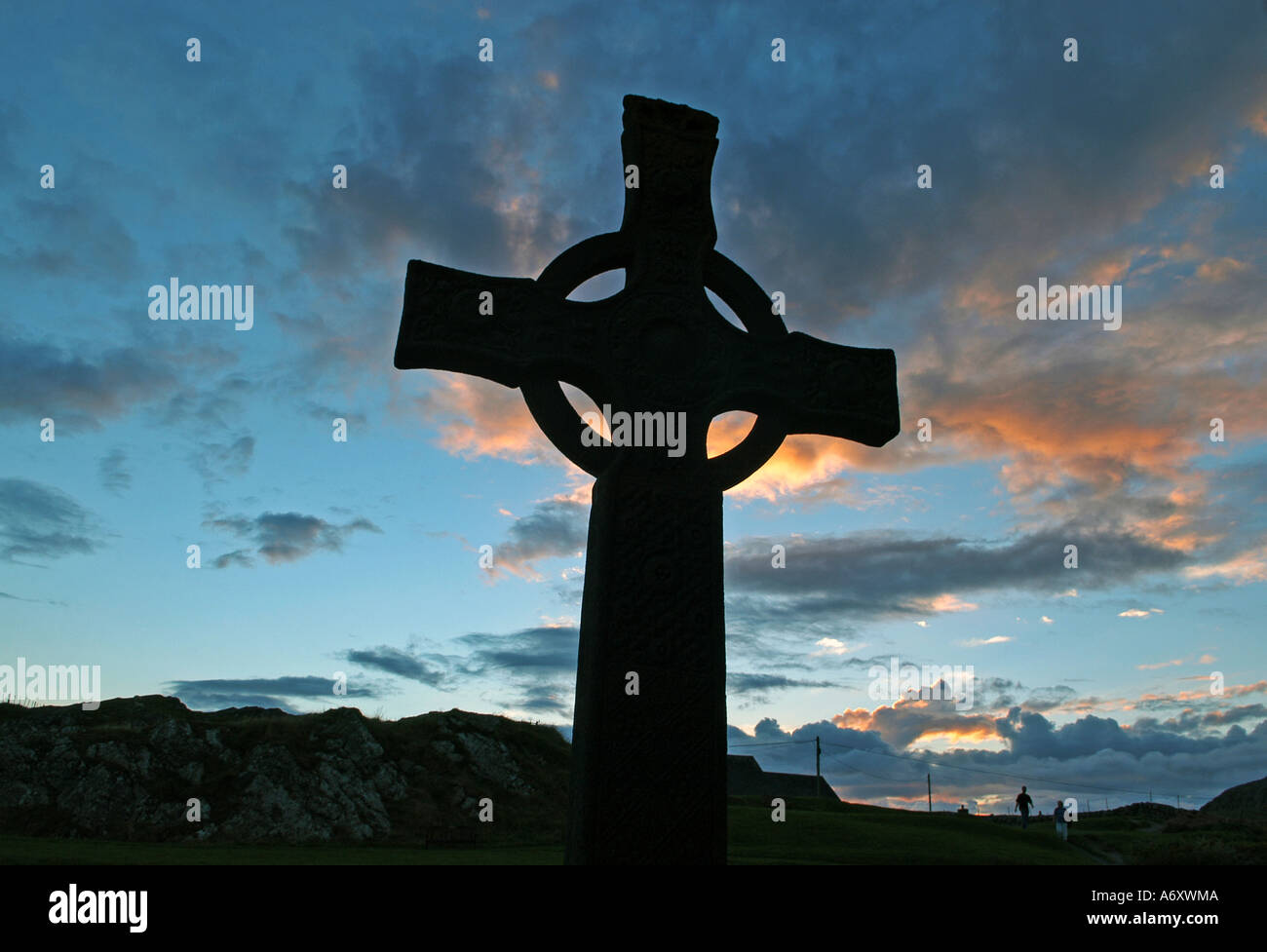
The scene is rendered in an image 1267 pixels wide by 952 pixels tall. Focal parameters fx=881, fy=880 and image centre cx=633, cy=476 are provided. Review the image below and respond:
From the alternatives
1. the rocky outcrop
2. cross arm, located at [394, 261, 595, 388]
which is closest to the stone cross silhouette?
cross arm, located at [394, 261, 595, 388]

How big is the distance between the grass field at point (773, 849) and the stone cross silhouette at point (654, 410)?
514 cm

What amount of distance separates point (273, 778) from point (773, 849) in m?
10.7

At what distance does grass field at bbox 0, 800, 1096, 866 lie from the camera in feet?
37.3

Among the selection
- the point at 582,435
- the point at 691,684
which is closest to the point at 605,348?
the point at 582,435

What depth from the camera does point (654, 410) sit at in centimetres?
556

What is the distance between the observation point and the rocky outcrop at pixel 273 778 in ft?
57.0

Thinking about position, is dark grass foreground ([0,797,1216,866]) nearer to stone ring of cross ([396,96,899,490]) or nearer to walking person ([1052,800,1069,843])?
walking person ([1052,800,1069,843])

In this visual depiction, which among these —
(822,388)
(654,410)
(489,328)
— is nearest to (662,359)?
(654,410)

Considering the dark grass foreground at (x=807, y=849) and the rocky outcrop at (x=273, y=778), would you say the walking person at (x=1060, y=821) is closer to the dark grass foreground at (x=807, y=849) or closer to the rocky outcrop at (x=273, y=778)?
the dark grass foreground at (x=807, y=849)

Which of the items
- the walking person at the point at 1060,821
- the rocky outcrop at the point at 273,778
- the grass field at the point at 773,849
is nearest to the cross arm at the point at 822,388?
the grass field at the point at 773,849

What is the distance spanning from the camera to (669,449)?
5461mm
